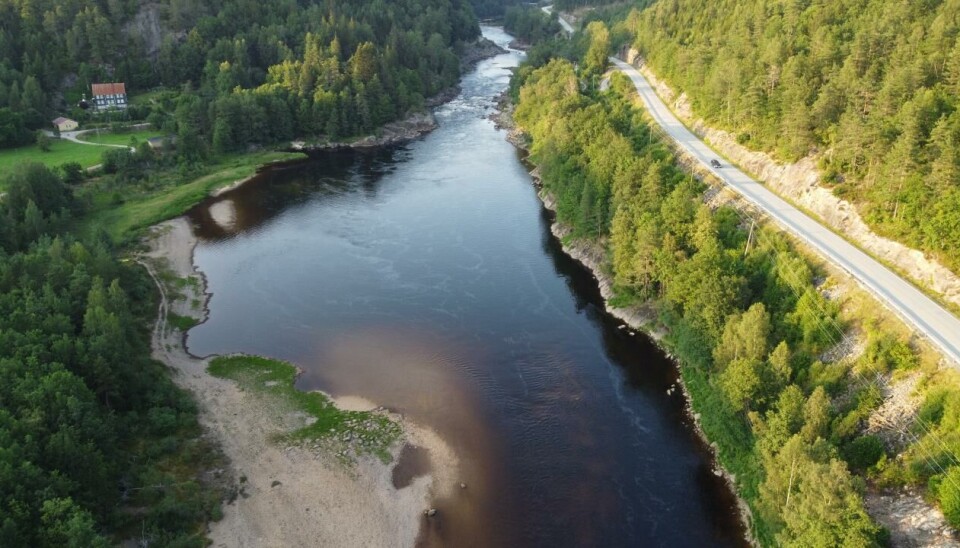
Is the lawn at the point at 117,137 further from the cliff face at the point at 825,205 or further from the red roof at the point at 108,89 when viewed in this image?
the cliff face at the point at 825,205

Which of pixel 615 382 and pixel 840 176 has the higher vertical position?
pixel 840 176

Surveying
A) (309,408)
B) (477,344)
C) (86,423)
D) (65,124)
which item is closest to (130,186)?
(65,124)

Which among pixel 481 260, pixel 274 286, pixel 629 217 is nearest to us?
pixel 629 217

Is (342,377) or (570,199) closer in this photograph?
(342,377)

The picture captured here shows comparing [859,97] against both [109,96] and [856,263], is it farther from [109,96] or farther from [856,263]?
[109,96]

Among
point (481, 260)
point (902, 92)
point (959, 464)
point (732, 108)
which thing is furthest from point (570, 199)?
point (959, 464)

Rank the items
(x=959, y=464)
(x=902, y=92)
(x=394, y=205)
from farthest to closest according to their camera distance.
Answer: (x=394, y=205)
(x=902, y=92)
(x=959, y=464)

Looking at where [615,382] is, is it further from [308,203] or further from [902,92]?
[308,203]

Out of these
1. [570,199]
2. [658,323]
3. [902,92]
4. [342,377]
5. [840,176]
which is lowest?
[342,377]
